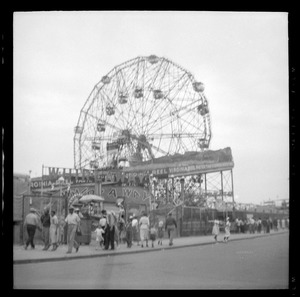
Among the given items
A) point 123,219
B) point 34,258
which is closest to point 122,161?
point 123,219

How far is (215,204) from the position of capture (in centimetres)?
1525

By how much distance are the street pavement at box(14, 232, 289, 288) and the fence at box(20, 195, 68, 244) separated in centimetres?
81

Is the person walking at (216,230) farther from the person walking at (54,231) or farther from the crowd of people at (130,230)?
the person walking at (54,231)

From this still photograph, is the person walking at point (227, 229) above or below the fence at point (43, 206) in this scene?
below

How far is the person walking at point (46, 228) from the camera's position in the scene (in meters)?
11.7

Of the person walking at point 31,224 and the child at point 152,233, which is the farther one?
the child at point 152,233

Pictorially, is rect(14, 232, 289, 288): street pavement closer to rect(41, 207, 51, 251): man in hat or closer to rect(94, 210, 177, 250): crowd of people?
rect(41, 207, 51, 251): man in hat

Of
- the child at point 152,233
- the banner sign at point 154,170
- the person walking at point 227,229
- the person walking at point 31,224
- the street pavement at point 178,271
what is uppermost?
the banner sign at point 154,170

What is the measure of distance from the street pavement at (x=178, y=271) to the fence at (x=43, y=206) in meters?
0.81

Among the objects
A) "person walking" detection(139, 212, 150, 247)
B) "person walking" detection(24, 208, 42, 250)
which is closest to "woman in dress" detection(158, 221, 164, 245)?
"person walking" detection(139, 212, 150, 247)

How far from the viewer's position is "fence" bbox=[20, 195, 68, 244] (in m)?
11.1

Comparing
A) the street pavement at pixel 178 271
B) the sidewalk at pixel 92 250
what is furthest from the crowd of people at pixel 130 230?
the street pavement at pixel 178 271
